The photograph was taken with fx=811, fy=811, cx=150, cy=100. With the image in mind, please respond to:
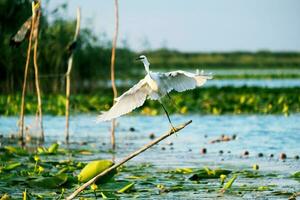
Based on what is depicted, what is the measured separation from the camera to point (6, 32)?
76.6 feet

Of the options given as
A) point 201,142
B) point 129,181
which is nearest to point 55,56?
point 201,142

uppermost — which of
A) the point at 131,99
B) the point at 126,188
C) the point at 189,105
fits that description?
the point at 189,105

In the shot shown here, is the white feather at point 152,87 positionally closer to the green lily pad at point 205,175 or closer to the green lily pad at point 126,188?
the green lily pad at point 126,188

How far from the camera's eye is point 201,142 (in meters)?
15.0

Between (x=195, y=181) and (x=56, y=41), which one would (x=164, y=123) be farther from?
(x=195, y=181)

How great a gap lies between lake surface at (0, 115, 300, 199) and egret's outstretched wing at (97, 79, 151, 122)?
1.44ft

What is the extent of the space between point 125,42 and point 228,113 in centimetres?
700

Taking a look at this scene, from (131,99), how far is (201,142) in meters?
6.87

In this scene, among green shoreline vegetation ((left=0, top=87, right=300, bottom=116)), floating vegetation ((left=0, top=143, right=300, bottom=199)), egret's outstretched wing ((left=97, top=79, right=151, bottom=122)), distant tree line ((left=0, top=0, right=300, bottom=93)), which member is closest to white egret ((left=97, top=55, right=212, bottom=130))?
egret's outstretched wing ((left=97, top=79, right=151, bottom=122))

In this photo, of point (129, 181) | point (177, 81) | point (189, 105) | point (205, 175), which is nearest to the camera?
point (177, 81)

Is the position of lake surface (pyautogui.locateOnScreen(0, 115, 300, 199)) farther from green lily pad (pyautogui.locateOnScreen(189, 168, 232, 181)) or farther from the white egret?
the white egret

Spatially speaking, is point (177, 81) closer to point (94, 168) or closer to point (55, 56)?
point (94, 168)

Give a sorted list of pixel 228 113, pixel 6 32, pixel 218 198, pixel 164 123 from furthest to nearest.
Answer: pixel 6 32 → pixel 228 113 → pixel 164 123 → pixel 218 198

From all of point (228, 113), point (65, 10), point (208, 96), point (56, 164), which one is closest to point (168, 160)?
point (56, 164)
